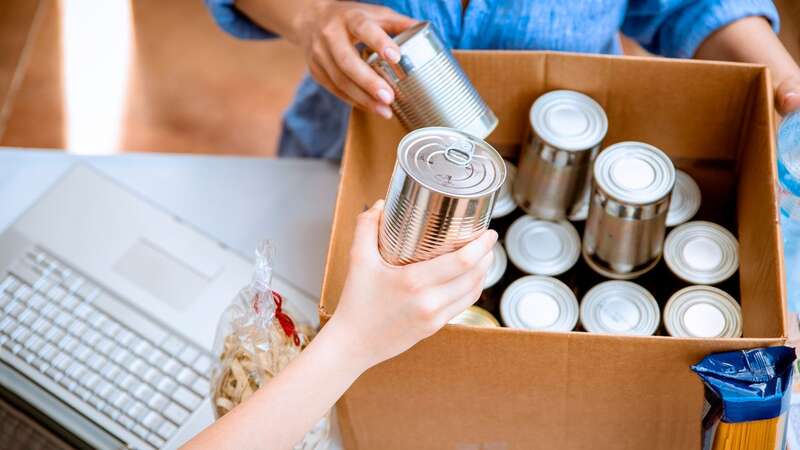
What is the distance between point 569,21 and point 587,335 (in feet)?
1.42

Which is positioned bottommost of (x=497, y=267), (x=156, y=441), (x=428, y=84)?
(x=156, y=441)

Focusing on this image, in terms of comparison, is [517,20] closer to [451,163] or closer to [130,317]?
[451,163]

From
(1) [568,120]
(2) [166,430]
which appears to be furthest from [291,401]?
(1) [568,120]

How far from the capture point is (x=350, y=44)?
0.85m

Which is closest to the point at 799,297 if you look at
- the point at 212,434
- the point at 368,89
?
the point at 368,89

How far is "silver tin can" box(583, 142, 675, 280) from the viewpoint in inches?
32.3

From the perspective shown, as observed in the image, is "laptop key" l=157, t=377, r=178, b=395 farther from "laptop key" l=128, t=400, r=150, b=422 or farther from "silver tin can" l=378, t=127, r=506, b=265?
"silver tin can" l=378, t=127, r=506, b=265

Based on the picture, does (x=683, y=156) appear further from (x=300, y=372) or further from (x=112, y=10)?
(x=112, y=10)

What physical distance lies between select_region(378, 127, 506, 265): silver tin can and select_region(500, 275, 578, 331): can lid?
8.3 inches

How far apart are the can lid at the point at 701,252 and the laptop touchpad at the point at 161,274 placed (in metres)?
0.57

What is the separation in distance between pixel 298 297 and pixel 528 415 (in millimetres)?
367

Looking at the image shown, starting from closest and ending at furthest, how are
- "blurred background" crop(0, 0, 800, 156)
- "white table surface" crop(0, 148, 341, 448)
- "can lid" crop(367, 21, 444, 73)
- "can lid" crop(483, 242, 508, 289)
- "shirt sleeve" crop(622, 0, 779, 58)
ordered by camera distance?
"can lid" crop(367, 21, 444, 73) < "can lid" crop(483, 242, 508, 289) < "shirt sleeve" crop(622, 0, 779, 58) < "white table surface" crop(0, 148, 341, 448) < "blurred background" crop(0, 0, 800, 156)

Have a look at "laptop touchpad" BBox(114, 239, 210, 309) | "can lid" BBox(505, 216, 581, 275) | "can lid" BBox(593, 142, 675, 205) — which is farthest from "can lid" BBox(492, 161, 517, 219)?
"laptop touchpad" BBox(114, 239, 210, 309)

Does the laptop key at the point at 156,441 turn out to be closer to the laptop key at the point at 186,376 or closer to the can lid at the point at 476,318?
the laptop key at the point at 186,376
